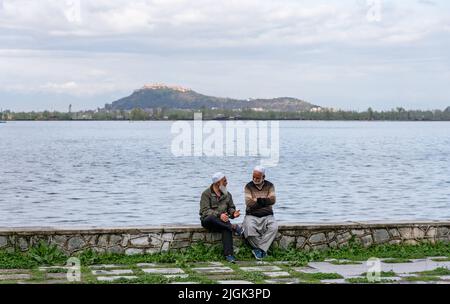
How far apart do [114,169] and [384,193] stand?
23.7 metres

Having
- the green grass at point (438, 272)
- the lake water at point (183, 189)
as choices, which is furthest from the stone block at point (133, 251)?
the lake water at point (183, 189)

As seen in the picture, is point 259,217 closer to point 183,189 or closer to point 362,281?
point 362,281

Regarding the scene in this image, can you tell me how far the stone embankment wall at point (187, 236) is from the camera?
11.9 meters

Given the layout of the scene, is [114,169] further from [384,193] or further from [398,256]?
[398,256]

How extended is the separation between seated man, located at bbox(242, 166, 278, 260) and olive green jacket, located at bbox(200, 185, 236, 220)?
283 mm

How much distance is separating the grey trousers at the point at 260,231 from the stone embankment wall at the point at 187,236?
0.79 feet

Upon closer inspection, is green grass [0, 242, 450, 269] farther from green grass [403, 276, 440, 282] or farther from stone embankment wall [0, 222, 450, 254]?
green grass [403, 276, 440, 282]

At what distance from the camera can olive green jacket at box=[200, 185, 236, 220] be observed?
40.6 feet

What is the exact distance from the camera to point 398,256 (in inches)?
485

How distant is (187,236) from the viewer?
40.6ft

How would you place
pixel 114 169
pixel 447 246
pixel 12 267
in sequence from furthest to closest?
pixel 114 169, pixel 447 246, pixel 12 267

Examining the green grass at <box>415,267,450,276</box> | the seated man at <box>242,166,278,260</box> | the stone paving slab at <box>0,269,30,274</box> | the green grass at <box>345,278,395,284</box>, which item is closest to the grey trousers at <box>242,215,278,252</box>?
the seated man at <box>242,166,278,260</box>

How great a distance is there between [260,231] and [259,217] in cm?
21
